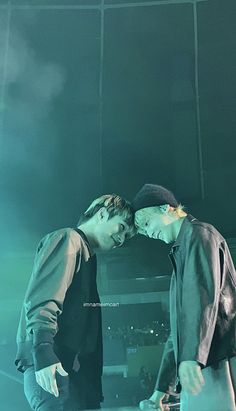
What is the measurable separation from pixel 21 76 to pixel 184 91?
519 millimetres

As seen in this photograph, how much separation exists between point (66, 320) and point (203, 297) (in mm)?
328

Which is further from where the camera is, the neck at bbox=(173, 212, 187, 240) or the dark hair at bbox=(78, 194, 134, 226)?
the dark hair at bbox=(78, 194, 134, 226)

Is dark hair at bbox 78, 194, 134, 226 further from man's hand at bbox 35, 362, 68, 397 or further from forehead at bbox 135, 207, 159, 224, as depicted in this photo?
man's hand at bbox 35, 362, 68, 397

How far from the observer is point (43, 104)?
5.16ft

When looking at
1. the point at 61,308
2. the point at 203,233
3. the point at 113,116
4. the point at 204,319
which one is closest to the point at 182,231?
the point at 203,233

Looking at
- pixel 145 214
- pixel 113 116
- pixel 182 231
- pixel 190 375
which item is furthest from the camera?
pixel 113 116

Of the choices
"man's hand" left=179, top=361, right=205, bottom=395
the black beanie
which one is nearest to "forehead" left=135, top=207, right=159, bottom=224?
the black beanie

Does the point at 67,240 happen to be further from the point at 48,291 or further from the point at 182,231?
the point at 182,231

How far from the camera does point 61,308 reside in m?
1.00

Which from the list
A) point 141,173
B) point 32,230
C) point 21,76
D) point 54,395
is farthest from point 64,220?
point 54,395

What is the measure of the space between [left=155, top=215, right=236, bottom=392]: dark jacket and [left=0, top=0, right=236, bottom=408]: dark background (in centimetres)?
56

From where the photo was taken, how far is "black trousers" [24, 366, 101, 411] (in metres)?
0.99

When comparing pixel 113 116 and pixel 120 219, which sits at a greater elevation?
pixel 113 116

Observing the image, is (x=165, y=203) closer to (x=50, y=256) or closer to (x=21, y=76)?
(x=50, y=256)
